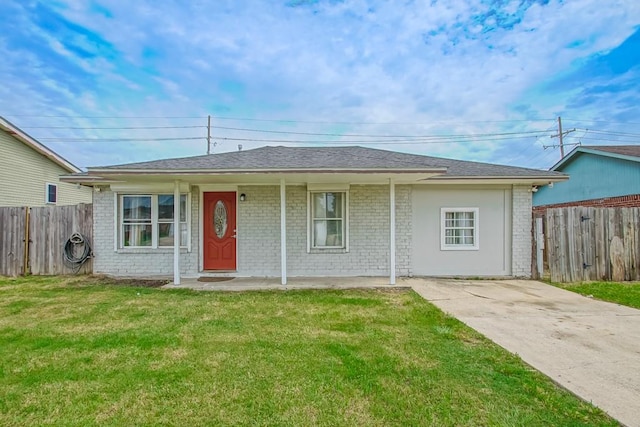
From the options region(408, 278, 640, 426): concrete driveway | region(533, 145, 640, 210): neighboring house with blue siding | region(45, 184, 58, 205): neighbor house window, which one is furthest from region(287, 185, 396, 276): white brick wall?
region(45, 184, 58, 205): neighbor house window

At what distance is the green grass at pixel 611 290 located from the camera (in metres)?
6.57

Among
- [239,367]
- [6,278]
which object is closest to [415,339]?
[239,367]

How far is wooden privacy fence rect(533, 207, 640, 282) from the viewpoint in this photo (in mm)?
8508

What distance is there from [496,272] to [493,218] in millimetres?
1409

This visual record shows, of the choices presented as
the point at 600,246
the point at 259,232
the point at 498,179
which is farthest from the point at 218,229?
the point at 600,246

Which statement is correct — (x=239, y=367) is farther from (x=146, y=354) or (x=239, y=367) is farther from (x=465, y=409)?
(x=465, y=409)

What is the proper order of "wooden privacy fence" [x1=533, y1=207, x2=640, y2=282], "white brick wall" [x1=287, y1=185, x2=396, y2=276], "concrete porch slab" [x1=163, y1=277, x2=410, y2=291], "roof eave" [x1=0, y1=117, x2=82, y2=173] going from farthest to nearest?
1. "roof eave" [x1=0, y1=117, x2=82, y2=173]
2. "white brick wall" [x1=287, y1=185, x2=396, y2=276]
3. "wooden privacy fence" [x1=533, y1=207, x2=640, y2=282]
4. "concrete porch slab" [x1=163, y1=277, x2=410, y2=291]

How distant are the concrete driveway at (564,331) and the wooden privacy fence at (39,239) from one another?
903 centimetres

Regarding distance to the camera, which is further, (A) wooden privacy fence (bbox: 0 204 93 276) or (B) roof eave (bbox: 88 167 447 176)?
(A) wooden privacy fence (bbox: 0 204 93 276)

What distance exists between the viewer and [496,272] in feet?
30.0

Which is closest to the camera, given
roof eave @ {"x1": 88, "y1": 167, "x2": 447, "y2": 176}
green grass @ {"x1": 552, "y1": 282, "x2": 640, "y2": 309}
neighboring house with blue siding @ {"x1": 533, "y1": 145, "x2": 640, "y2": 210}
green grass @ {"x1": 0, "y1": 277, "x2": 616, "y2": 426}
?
green grass @ {"x1": 0, "y1": 277, "x2": 616, "y2": 426}

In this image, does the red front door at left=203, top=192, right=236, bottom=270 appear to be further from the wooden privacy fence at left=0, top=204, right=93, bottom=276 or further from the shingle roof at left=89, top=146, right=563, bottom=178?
the wooden privacy fence at left=0, top=204, right=93, bottom=276

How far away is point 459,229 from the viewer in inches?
361

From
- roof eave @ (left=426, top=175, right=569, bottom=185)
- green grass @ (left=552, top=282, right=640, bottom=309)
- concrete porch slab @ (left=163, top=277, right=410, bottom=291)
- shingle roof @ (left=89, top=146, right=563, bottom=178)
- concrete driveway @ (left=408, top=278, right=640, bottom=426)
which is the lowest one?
concrete driveway @ (left=408, top=278, right=640, bottom=426)
